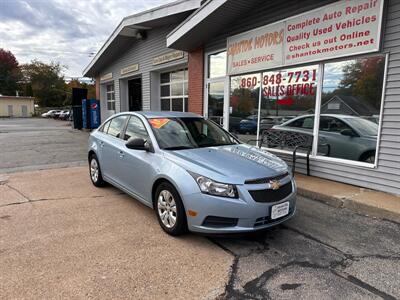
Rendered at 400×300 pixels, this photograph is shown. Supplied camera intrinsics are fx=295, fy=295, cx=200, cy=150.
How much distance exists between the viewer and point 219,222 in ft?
10.9

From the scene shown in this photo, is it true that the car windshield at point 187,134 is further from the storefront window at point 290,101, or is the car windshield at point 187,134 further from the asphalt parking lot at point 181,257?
the storefront window at point 290,101

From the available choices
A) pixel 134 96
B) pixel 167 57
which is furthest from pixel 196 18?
pixel 134 96

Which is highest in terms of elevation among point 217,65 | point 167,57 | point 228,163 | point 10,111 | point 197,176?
point 167,57

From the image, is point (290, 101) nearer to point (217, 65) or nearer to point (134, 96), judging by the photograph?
point (217, 65)

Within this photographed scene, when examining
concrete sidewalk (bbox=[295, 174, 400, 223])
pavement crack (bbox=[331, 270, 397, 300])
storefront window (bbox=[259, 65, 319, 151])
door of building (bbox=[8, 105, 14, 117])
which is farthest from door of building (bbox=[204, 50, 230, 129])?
door of building (bbox=[8, 105, 14, 117])

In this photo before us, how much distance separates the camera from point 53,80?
69.6 meters

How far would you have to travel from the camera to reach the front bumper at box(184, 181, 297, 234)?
324 cm

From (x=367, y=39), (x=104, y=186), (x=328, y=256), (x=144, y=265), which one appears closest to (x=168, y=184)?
(x=144, y=265)

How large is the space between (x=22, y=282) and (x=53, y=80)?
76.5 metres

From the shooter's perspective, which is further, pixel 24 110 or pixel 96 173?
pixel 24 110

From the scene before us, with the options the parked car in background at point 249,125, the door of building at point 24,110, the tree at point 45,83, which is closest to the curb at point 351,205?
the parked car in background at point 249,125

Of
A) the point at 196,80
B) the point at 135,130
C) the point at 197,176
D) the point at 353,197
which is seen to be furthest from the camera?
the point at 196,80

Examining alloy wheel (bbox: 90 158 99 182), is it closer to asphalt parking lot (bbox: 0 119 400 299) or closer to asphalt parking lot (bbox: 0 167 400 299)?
asphalt parking lot (bbox: 0 119 400 299)

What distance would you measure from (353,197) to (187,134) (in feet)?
9.91
